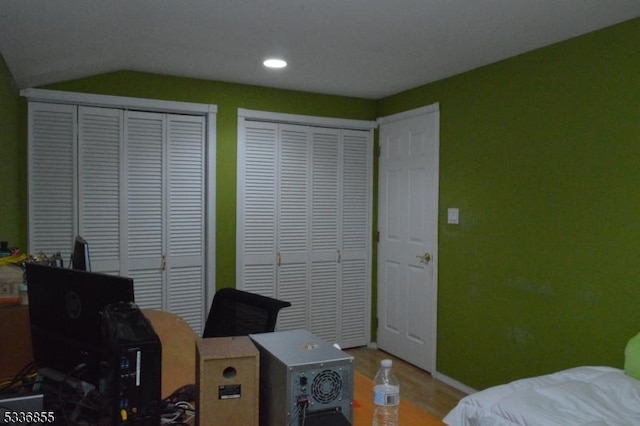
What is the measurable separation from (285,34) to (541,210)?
6.47ft

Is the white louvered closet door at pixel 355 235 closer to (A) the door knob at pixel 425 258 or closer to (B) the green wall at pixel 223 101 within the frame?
(B) the green wall at pixel 223 101

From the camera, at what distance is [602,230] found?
9.09ft

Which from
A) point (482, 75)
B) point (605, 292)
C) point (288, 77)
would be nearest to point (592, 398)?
point (605, 292)

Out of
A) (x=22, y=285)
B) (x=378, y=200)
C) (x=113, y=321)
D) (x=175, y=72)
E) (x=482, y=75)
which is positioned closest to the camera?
(x=113, y=321)

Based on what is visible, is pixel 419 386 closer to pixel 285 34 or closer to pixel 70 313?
pixel 285 34

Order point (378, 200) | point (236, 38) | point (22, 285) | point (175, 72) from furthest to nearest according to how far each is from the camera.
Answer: point (378, 200)
point (175, 72)
point (236, 38)
point (22, 285)

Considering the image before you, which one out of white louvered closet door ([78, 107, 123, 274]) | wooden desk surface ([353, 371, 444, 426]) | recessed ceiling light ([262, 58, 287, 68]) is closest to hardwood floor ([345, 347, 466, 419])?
wooden desk surface ([353, 371, 444, 426])

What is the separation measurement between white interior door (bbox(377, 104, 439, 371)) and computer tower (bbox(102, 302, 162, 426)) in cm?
317

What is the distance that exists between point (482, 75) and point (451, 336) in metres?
2.04

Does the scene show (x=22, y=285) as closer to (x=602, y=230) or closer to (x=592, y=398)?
(x=592, y=398)

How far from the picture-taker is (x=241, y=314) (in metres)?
2.50

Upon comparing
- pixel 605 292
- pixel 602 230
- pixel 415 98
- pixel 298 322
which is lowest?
pixel 298 322

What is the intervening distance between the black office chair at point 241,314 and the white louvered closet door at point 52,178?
1683 millimetres

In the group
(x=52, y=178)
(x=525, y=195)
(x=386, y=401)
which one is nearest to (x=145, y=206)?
→ (x=52, y=178)
